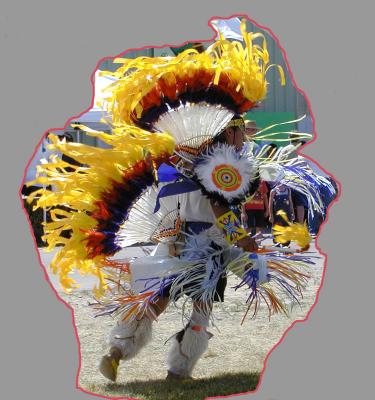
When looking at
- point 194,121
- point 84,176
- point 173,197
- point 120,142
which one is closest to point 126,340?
point 173,197

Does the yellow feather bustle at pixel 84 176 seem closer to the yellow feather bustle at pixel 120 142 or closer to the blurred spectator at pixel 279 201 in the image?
the yellow feather bustle at pixel 120 142

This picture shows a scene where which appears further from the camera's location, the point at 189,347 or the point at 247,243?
the point at 189,347

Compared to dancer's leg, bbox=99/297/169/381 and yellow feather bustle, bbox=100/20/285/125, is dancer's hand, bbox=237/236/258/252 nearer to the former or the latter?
dancer's leg, bbox=99/297/169/381

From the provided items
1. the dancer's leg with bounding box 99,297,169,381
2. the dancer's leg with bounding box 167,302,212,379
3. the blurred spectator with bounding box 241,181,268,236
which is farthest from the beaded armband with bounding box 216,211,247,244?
the dancer's leg with bounding box 99,297,169,381

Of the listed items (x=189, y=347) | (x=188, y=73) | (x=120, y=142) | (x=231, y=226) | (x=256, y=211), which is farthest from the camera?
(x=256, y=211)

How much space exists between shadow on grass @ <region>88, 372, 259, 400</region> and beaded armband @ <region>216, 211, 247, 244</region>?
77cm

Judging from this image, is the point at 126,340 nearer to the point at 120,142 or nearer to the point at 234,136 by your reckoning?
the point at 120,142

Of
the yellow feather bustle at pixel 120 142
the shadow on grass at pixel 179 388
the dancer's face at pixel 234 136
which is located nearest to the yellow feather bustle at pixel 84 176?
the yellow feather bustle at pixel 120 142

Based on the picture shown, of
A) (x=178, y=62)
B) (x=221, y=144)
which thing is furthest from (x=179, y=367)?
(x=178, y=62)

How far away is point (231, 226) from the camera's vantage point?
3.28m

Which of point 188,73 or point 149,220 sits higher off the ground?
point 188,73

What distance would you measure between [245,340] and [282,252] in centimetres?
81

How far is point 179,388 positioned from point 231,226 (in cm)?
86

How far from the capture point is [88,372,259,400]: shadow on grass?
3.41 meters
